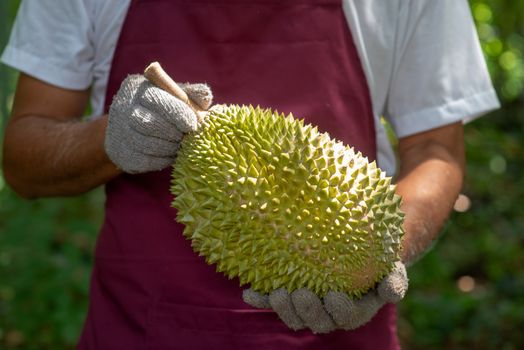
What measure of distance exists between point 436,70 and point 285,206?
809 millimetres

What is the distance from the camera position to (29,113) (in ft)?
7.43

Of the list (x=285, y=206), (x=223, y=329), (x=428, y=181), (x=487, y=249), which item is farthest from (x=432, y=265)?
(x=285, y=206)

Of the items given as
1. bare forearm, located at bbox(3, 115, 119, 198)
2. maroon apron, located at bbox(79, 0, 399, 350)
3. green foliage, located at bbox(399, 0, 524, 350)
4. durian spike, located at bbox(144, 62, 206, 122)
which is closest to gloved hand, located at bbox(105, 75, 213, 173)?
durian spike, located at bbox(144, 62, 206, 122)

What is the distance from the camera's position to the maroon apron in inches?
81.0

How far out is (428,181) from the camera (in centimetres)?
223

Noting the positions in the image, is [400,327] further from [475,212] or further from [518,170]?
[518,170]

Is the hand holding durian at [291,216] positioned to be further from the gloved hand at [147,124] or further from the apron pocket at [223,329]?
the apron pocket at [223,329]

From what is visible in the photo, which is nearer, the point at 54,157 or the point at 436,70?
the point at 54,157

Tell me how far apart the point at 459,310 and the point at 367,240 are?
2748mm

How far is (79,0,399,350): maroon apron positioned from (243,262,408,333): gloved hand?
0.77 ft

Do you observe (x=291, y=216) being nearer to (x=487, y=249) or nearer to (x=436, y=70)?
(x=436, y=70)

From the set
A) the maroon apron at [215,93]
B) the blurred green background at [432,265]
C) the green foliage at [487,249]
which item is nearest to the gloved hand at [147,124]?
the maroon apron at [215,93]

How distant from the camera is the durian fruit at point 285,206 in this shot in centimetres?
171

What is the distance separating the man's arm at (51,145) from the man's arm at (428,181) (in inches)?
30.4
